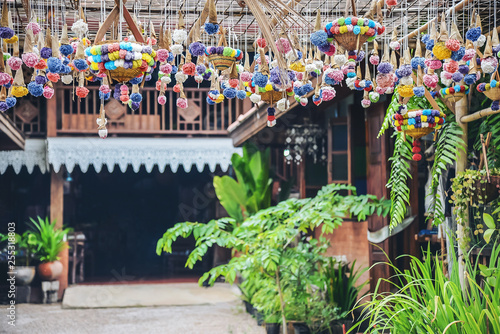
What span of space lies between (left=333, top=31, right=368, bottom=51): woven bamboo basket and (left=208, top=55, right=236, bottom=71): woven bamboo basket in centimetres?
50

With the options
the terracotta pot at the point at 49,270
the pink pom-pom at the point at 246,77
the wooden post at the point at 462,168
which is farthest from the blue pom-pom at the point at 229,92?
the terracotta pot at the point at 49,270

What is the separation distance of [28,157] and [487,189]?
718cm

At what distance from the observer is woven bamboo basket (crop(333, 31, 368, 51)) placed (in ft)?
7.91

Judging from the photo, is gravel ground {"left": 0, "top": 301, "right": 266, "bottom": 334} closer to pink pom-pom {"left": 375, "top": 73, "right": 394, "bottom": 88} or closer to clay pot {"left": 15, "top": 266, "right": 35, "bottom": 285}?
clay pot {"left": 15, "top": 266, "right": 35, "bottom": 285}

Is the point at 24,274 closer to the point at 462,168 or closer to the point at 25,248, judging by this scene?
the point at 25,248

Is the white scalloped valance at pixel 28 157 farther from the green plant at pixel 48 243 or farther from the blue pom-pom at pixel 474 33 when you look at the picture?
the blue pom-pom at pixel 474 33

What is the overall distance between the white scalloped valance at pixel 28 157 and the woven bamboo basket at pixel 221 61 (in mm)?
6979

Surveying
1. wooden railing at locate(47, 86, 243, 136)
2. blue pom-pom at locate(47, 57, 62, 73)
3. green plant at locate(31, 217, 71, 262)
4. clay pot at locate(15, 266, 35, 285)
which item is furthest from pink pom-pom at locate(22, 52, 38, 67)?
clay pot at locate(15, 266, 35, 285)

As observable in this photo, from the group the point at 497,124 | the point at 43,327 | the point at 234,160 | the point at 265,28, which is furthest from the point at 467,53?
the point at 43,327

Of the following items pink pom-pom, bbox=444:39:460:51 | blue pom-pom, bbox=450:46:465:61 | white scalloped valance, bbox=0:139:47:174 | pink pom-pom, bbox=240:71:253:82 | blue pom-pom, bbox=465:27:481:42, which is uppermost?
blue pom-pom, bbox=465:27:481:42

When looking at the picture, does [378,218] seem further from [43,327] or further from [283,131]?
[43,327]

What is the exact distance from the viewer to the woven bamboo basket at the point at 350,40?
241cm

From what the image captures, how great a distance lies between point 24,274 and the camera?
848cm

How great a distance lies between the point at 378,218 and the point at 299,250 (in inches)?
35.8
